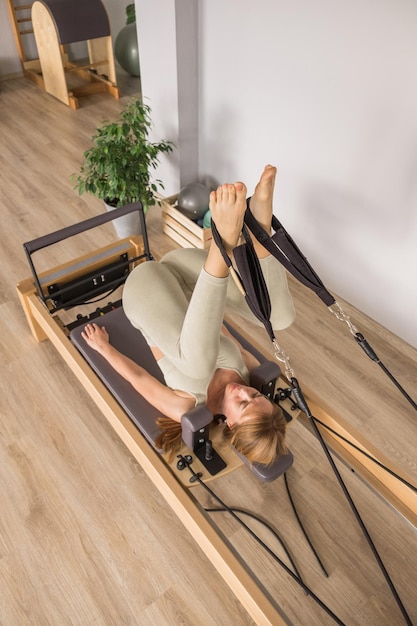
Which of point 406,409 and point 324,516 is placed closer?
point 324,516

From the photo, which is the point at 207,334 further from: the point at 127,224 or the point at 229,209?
the point at 127,224

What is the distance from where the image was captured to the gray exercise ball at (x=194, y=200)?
296cm

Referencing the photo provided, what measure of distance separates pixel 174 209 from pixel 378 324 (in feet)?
4.49

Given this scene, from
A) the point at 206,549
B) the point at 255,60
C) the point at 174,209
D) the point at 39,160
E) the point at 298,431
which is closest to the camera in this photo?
the point at 206,549

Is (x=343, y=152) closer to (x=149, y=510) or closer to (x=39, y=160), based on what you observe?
(x=149, y=510)

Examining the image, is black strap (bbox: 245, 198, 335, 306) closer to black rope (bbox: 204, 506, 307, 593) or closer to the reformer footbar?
the reformer footbar

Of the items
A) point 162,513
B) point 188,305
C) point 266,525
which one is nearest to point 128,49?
point 188,305

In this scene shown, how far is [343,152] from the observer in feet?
7.53

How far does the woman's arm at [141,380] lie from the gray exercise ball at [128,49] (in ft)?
12.5

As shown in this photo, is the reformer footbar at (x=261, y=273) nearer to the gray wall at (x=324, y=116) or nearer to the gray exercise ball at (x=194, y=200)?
the gray wall at (x=324, y=116)

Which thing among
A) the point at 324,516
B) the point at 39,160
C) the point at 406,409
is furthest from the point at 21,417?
the point at 39,160

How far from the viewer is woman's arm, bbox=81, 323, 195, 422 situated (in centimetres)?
164

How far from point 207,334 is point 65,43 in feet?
12.7

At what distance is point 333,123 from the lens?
2.28 meters
